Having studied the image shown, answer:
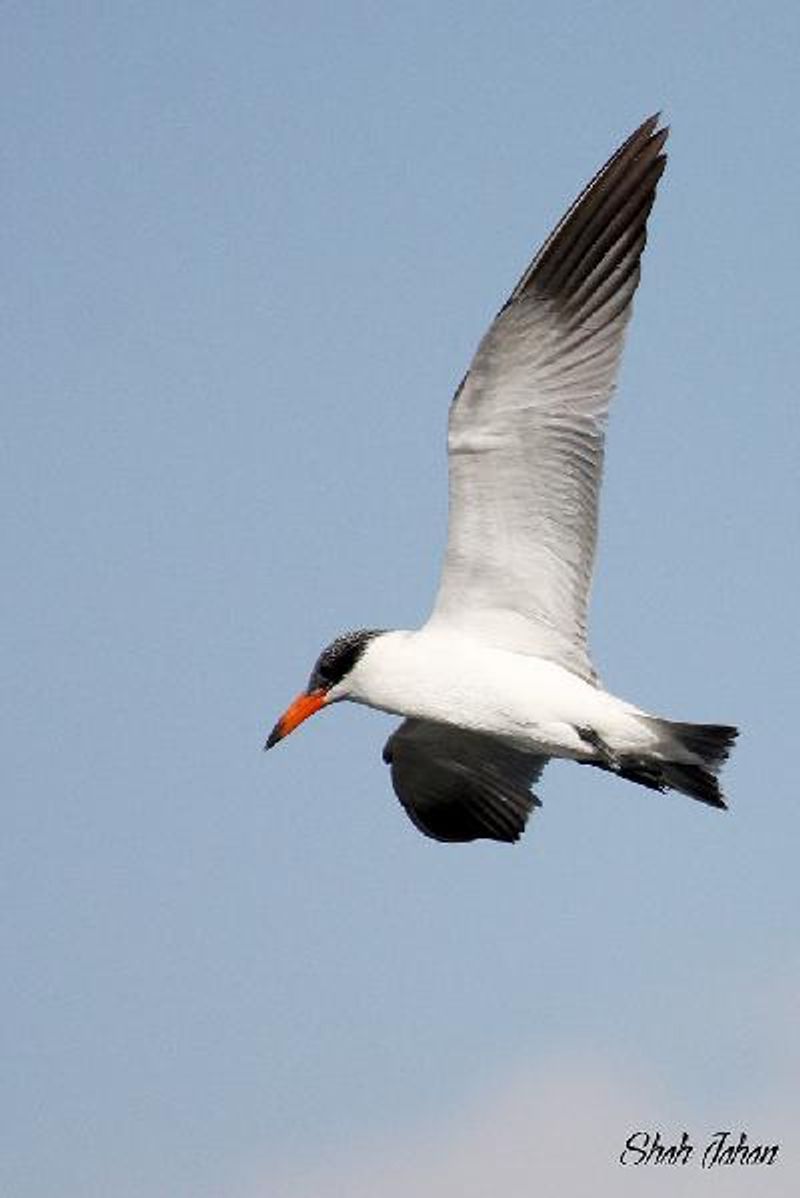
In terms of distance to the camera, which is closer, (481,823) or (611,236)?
(611,236)

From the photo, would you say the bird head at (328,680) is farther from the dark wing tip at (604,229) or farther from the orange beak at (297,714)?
the dark wing tip at (604,229)

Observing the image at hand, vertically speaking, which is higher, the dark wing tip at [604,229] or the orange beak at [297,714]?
the dark wing tip at [604,229]

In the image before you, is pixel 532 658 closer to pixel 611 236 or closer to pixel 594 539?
pixel 594 539

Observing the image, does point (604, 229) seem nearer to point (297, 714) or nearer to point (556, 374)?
point (556, 374)

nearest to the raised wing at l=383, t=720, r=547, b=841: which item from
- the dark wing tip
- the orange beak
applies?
the orange beak

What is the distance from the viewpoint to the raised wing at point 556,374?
43.7ft

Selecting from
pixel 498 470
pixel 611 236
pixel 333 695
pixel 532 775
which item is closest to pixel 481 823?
pixel 532 775

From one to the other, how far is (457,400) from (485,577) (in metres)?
1.13

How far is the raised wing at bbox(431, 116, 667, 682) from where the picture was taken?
1332 cm

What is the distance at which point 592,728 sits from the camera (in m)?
13.5

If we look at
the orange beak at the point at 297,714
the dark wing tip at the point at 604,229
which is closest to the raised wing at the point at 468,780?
the orange beak at the point at 297,714

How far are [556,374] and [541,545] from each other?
3.35 ft

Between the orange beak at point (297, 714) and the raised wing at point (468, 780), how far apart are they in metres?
1.42

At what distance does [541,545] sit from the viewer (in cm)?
1374
